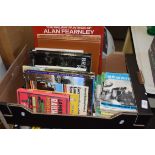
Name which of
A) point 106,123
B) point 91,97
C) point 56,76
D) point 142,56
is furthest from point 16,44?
point 142,56

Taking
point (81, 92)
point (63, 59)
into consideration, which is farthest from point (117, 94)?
point (63, 59)

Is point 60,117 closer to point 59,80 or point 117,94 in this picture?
point 59,80

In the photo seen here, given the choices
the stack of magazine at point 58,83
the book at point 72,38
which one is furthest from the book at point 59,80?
the book at point 72,38

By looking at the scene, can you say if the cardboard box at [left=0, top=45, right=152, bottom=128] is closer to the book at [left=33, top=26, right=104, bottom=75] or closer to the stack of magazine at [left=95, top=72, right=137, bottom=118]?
the stack of magazine at [left=95, top=72, right=137, bottom=118]

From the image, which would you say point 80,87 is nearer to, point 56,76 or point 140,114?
point 56,76

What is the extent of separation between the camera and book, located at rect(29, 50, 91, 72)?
36.4 inches

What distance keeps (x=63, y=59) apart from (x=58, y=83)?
0.10 metres

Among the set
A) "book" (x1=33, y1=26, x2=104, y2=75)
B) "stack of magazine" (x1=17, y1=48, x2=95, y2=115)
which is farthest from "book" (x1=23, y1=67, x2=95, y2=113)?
"book" (x1=33, y1=26, x2=104, y2=75)

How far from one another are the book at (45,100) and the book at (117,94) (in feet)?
0.50

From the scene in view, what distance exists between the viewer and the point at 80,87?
0.90 meters

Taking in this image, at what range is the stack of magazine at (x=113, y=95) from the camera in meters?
0.90

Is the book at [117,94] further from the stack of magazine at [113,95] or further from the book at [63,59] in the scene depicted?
the book at [63,59]

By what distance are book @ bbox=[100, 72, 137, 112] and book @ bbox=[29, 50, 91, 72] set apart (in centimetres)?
13

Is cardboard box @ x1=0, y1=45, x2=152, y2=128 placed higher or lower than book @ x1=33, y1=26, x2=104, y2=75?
lower
